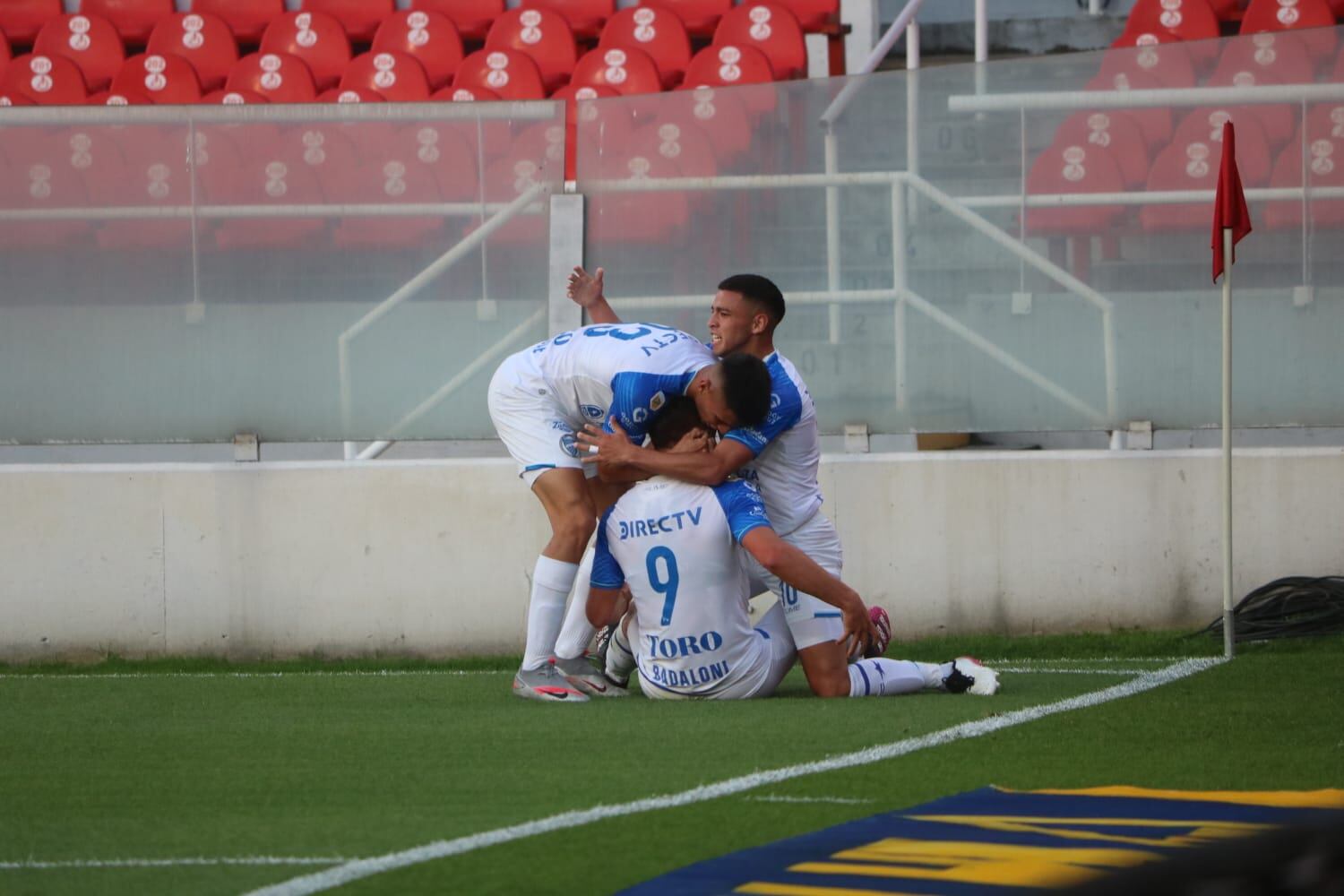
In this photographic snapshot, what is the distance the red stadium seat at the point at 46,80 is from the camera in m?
14.9

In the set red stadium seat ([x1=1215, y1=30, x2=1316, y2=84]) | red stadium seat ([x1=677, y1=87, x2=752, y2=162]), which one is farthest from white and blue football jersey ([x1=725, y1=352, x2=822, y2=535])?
red stadium seat ([x1=1215, y1=30, x2=1316, y2=84])

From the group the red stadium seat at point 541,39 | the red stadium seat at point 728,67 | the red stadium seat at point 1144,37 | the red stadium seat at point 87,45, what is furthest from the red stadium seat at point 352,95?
the red stadium seat at point 1144,37

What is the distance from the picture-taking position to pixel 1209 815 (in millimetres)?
3945

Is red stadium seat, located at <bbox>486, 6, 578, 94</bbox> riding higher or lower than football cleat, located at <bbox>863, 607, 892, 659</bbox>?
higher

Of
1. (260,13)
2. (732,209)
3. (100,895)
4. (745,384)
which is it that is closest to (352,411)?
(732,209)

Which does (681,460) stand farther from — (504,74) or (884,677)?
(504,74)

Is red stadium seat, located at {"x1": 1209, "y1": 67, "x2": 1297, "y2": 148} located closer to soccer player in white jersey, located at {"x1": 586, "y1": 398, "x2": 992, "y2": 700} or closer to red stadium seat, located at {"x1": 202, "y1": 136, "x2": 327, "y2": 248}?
soccer player in white jersey, located at {"x1": 586, "y1": 398, "x2": 992, "y2": 700}

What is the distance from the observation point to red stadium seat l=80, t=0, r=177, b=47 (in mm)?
15883

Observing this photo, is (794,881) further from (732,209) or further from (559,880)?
(732,209)

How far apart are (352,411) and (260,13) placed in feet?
25.5

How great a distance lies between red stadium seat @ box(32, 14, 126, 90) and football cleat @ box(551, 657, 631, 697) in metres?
10.4

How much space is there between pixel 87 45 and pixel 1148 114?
396 inches

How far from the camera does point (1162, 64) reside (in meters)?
8.93

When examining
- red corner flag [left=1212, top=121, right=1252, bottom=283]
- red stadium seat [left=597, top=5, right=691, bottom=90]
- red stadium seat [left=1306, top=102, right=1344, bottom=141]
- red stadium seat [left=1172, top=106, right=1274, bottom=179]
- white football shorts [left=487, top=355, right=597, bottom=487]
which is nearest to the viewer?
white football shorts [left=487, top=355, right=597, bottom=487]
